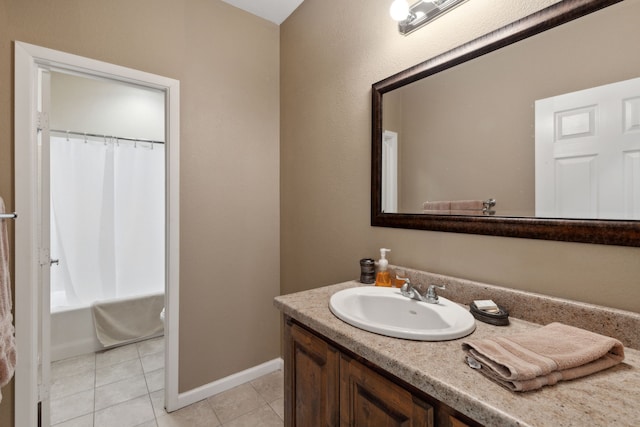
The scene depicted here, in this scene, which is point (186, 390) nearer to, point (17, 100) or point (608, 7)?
point (17, 100)

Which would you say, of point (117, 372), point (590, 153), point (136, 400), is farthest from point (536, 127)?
point (117, 372)

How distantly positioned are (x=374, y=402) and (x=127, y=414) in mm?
1795

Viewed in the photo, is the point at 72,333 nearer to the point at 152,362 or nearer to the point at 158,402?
the point at 152,362

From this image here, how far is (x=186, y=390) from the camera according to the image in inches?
72.3

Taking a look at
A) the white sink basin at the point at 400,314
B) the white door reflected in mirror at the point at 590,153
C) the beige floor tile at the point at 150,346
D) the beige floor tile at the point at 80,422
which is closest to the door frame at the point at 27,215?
the beige floor tile at the point at 80,422

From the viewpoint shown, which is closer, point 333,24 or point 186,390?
point 333,24

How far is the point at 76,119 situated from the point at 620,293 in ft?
12.5

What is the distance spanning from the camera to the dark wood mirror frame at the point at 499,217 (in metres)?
0.80

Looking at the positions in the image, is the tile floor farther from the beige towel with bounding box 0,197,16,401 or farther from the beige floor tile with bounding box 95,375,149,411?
the beige towel with bounding box 0,197,16,401

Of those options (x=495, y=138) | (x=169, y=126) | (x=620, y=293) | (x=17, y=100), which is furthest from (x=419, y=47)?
(x=17, y=100)

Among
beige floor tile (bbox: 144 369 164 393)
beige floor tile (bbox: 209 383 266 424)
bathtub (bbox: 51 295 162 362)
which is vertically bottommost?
beige floor tile (bbox: 209 383 266 424)

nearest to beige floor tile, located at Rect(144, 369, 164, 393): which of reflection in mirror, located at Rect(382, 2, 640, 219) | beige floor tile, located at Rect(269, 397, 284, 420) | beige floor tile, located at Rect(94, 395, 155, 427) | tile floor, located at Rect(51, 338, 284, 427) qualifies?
tile floor, located at Rect(51, 338, 284, 427)

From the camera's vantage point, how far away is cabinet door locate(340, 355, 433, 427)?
26.6 inches

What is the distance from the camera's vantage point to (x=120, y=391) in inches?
77.4
